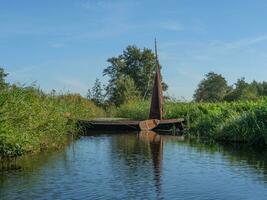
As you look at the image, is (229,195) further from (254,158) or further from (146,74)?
(146,74)

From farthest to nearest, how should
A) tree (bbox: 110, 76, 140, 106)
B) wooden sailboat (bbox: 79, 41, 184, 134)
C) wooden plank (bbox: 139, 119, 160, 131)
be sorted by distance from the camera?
tree (bbox: 110, 76, 140, 106) < wooden plank (bbox: 139, 119, 160, 131) < wooden sailboat (bbox: 79, 41, 184, 134)

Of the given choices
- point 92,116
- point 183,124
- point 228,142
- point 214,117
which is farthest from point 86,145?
point 92,116

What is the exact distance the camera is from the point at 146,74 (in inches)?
2714

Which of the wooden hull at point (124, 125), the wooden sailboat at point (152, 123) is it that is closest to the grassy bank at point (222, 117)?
the wooden hull at point (124, 125)

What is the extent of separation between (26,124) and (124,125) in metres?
17.0

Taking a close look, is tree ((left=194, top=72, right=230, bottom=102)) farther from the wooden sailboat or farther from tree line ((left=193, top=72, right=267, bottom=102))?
the wooden sailboat

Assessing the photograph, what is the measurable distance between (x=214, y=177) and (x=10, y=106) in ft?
24.5

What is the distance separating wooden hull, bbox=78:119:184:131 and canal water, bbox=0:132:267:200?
10.8 m

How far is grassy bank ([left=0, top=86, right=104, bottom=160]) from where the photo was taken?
17953 mm

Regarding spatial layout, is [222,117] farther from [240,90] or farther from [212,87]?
[212,87]

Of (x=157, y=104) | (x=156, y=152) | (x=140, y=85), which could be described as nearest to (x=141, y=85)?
(x=140, y=85)

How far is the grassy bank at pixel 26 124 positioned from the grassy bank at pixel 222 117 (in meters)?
8.76

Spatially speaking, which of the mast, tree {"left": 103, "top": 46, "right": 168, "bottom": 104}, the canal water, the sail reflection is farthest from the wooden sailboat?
tree {"left": 103, "top": 46, "right": 168, "bottom": 104}

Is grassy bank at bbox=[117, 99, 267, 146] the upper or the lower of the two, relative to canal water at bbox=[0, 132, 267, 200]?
upper
